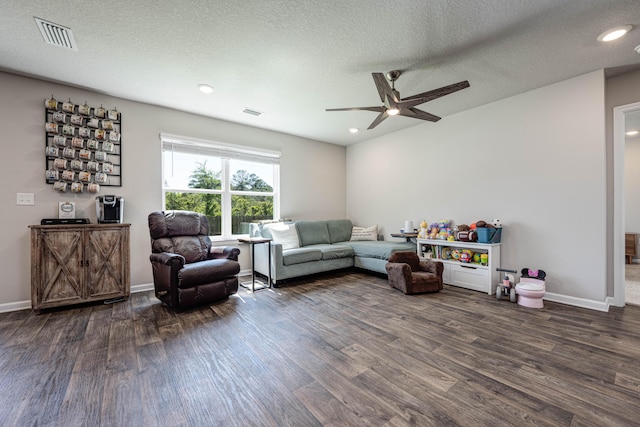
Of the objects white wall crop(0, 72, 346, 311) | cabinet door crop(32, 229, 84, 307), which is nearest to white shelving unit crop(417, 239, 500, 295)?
white wall crop(0, 72, 346, 311)

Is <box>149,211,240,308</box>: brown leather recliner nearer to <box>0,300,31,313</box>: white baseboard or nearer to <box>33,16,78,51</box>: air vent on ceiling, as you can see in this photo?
<box>0,300,31,313</box>: white baseboard

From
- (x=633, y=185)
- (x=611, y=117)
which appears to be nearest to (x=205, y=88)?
(x=611, y=117)

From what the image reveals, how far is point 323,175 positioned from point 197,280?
3.51 metres

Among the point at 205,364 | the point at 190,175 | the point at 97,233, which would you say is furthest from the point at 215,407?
the point at 190,175

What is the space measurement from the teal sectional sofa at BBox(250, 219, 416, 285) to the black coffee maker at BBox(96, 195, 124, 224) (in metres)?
1.90

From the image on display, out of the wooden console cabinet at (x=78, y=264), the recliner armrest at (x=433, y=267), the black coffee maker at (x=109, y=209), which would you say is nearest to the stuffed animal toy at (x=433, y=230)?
the recliner armrest at (x=433, y=267)

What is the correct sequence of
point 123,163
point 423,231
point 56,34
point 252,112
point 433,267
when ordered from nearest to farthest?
point 56,34 → point 123,163 → point 433,267 → point 252,112 → point 423,231

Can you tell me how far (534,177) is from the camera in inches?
130

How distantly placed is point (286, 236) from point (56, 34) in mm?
3351

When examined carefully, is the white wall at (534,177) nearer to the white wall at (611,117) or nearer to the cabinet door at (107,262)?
the white wall at (611,117)

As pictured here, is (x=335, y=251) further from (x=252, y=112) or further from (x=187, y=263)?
(x=252, y=112)

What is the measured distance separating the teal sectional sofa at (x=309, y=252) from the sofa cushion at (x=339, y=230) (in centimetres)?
5

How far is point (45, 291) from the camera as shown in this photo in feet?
9.16

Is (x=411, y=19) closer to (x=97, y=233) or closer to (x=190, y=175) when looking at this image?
(x=190, y=175)
